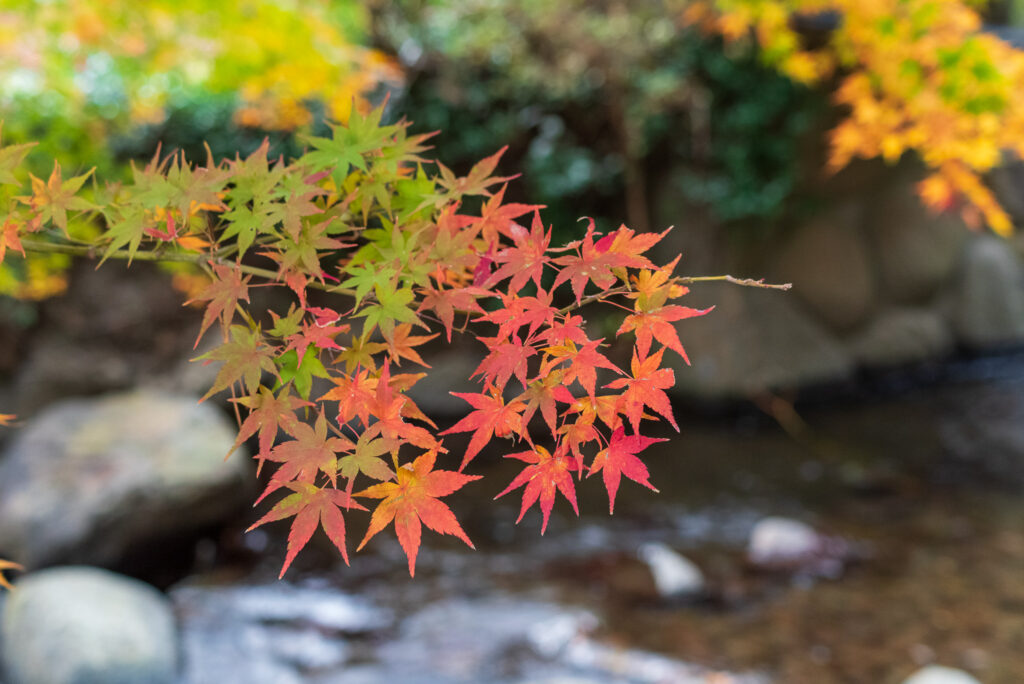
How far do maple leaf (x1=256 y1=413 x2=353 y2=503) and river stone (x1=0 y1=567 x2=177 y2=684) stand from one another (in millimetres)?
2599

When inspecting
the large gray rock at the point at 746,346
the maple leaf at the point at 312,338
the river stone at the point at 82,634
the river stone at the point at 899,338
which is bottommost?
the river stone at the point at 82,634

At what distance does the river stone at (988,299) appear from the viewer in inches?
300

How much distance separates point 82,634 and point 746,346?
5.29 m

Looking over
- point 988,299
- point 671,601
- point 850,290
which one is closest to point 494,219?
point 671,601

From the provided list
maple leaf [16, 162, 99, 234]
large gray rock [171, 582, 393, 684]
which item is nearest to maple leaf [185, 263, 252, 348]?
maple leaf [16, 162, 99, 234]

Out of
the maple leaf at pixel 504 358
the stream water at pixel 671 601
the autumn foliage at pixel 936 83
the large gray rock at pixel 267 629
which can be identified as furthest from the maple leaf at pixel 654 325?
the autumn foliage at pixel 936 83

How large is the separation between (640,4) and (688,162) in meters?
1.36

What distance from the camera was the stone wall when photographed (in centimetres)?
632

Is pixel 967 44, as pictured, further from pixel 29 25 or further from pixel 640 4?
pixel 29 25

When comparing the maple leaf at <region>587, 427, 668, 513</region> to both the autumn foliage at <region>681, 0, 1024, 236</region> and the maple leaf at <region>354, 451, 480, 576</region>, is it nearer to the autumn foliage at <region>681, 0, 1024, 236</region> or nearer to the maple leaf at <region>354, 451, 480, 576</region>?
the maple leaf at <region>354, 451, 480, 576</region>

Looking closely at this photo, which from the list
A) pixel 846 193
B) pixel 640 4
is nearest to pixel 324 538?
pixel 640 4

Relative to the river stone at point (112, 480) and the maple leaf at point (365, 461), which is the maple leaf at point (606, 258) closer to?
the maple leaf at point (365, 461)

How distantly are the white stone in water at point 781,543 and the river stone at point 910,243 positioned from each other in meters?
4.17

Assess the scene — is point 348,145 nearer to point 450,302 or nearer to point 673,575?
point 450,302
